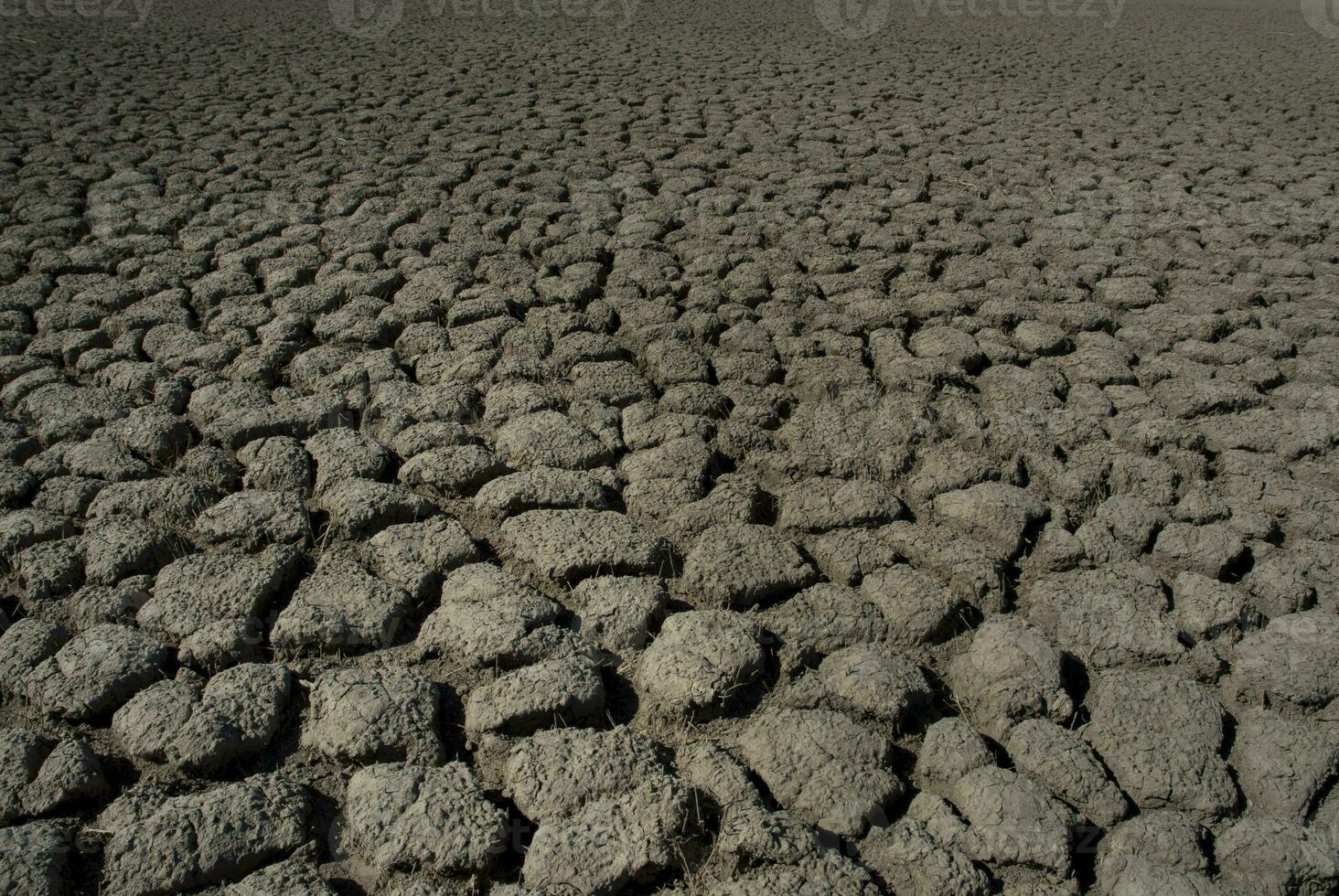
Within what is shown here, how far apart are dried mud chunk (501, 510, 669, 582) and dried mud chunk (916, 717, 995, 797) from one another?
0.75 metres

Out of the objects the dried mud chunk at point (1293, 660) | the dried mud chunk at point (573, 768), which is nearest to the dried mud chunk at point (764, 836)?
the dried mud chunk at point (573, 768)

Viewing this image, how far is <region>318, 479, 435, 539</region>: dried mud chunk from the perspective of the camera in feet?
7.93

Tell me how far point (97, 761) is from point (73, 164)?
13.8ft

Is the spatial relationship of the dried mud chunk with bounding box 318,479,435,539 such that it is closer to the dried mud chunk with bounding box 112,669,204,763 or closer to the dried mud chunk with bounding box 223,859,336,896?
the dried mud chunk with bounding box 112,669,204,763

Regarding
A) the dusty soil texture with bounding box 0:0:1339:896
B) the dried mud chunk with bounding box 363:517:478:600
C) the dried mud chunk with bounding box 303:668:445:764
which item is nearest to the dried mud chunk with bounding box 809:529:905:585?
the dusty soil texture with bounding box 0:0:1339:896

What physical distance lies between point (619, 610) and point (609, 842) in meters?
0.60

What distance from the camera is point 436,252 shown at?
154 inches

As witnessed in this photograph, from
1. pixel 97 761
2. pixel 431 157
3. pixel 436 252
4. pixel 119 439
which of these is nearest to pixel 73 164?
pixel 431 157

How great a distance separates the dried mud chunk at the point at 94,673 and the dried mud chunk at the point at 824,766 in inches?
47.6

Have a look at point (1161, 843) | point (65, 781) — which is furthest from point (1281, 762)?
point (65, 781)

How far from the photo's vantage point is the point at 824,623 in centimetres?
213

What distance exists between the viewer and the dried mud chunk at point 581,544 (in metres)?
2.27

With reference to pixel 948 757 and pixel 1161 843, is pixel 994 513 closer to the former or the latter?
pixel 948 757

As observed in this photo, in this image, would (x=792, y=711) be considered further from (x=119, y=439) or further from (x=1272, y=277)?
(x=1272, y=277)
